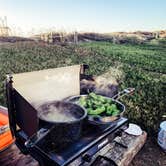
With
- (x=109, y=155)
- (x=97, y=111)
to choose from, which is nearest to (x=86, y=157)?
(x=97, y=111)

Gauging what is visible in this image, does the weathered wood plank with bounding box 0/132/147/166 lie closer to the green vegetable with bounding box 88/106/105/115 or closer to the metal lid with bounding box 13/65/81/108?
the green vegetable with bounding box 88/106/105/115

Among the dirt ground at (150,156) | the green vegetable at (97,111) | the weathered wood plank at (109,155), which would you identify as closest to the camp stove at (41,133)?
the green vegetable at (97,111)

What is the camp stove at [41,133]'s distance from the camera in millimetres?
1717

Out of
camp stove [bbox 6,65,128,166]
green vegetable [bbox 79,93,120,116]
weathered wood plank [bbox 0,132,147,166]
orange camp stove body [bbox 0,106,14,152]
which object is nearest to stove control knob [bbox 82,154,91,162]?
camp stove [bbox 6,65,128,166]

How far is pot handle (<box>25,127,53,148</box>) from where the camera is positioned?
5.20ft

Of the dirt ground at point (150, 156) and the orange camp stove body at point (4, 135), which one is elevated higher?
the orange camp stove body at point (4, 135)

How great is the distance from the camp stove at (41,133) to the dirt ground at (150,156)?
1.09m

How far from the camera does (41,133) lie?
163 centimetres

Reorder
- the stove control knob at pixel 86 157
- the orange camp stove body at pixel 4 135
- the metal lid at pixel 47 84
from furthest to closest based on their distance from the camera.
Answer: the orange camp stove body at pixel 4 135, the metal lid at pixel 47 84, the stove control knob at pixel 86 157

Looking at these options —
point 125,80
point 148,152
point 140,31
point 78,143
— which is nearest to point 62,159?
point 78,143

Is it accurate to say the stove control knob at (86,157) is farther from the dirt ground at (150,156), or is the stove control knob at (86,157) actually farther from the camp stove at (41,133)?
the dirt ground at (150,156)

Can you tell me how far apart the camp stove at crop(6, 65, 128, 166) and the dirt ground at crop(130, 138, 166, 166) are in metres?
1.09

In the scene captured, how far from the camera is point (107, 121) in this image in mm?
2012

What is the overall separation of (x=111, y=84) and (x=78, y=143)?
3.32 feet
